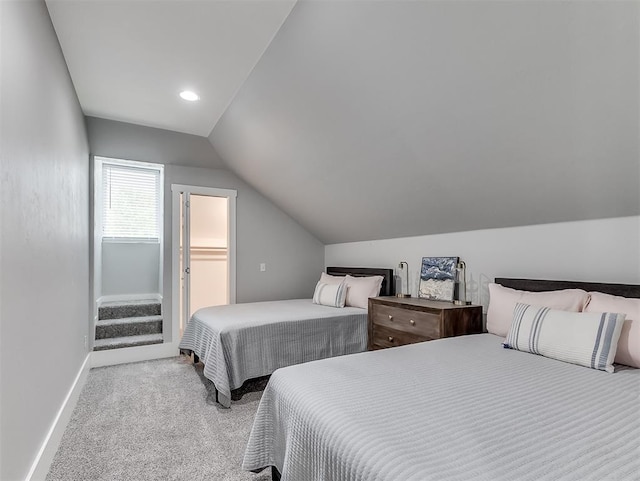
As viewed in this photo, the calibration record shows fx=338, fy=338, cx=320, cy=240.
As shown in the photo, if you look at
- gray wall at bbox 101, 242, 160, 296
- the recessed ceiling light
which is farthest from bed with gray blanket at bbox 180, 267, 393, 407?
the recessed ceiling light

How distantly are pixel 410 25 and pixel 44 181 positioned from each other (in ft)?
7.08

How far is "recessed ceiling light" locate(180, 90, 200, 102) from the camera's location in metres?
3.02

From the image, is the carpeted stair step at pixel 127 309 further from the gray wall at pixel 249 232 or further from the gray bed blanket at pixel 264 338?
the gray bed blanket at pixel 264 338

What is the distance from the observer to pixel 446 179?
8.38 feet

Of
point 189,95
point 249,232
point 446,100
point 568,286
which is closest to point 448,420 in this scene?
point 568,286

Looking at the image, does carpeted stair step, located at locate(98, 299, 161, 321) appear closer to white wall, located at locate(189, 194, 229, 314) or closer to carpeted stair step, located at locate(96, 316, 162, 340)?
carpeted stair step, located at locate(96, 316, 162, 340)

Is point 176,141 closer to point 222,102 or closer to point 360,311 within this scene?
point 222,102

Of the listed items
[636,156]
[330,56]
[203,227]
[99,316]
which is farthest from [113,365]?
[636,156]

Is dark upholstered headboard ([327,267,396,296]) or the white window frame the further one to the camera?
the white window frame

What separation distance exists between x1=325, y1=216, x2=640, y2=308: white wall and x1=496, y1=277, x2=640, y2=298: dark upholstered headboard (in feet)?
0.35

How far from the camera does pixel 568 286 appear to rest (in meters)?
2.16

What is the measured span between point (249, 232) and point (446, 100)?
317 cm

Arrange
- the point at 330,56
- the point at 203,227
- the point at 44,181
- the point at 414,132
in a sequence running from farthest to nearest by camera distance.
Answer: the point at 203,227 < the point at 414,132 < the point at 330,56 < the point at 44,181

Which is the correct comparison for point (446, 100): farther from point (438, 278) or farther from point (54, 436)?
point (54, 436)
